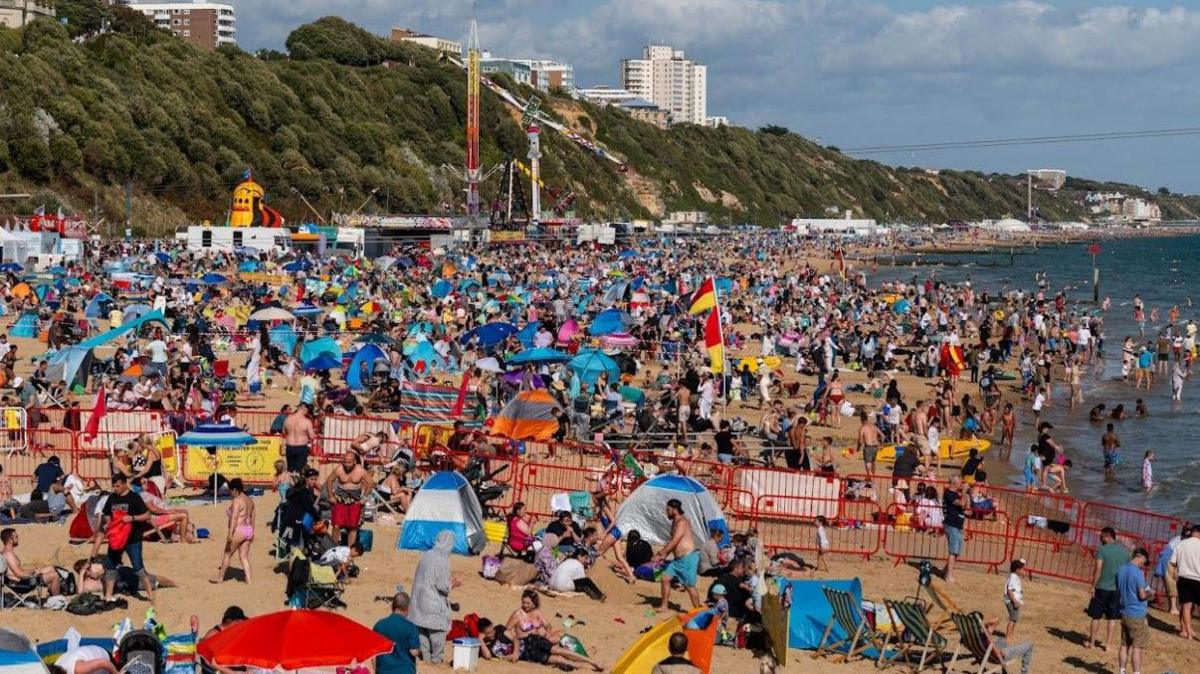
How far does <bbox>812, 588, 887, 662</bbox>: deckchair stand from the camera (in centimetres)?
1052

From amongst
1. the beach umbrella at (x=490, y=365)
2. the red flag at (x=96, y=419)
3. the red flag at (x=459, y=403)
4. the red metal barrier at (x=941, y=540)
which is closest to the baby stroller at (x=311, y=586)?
the red flag at (x=96, y=419)

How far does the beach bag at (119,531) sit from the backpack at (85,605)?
435 millimetres

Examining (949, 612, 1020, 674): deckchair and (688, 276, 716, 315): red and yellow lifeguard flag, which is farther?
(688, 276, 716, 315): red and yellow lifeguard flag

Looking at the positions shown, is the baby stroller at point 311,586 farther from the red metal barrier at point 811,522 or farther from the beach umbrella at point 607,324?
the beach umbrella at point 607,324

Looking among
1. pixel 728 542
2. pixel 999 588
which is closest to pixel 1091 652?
pixel 999 588

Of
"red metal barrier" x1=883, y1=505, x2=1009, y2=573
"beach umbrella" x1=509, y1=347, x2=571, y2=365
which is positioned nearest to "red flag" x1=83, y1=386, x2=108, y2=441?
"beach umbrella" x1=509, y1=347, x2=571, y2=365

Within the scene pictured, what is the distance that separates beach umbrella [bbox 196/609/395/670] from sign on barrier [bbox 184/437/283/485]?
721cm

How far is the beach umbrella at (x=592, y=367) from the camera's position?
21547 mm

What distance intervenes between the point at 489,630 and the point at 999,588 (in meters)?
5.54

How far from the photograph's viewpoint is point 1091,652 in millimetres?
11344

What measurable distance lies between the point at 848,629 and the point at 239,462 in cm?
721

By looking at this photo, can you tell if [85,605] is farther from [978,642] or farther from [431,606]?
[978,642]

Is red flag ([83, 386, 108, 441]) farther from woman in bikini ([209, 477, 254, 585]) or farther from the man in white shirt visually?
the man in white shirt

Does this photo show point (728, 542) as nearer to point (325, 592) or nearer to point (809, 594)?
point (809, 594)
